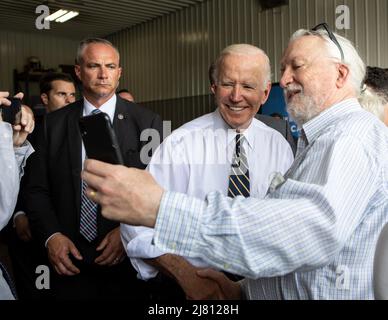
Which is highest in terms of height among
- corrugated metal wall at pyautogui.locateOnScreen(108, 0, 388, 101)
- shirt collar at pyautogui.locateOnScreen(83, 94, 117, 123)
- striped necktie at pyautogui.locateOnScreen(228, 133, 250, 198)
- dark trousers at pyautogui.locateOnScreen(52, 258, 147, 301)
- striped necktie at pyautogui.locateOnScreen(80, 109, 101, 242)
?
corrugated metal wall at pyautogui.locateOnScreen(108, 0, 388, 101)

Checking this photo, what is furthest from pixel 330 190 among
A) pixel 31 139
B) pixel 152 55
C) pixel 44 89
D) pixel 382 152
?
pixel 152 55

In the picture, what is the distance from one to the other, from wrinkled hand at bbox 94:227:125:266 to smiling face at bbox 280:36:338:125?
1.31 meters

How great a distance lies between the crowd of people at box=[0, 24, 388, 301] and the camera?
99cm

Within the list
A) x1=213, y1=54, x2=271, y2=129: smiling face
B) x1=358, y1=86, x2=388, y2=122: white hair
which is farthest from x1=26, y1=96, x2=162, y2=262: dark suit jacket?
x1=358, y1=86, x2=388, y2=122: white hair

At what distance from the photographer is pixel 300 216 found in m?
1.00

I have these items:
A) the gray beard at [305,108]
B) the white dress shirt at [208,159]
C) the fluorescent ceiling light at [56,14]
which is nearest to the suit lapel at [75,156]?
the white dress shirt at [208,159]

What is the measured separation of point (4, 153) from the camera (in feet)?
4.97

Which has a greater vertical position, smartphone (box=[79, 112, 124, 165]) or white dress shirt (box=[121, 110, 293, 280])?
smartphone (box=[79, 112, 124, 165])

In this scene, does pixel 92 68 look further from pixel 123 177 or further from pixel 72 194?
pixel 123 177

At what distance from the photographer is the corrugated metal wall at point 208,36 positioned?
680 cm

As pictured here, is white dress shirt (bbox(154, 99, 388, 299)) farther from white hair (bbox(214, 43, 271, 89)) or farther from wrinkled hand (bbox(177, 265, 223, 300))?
white hair (bbox(214, 43, 271, 89))

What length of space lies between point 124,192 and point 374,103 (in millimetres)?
1774

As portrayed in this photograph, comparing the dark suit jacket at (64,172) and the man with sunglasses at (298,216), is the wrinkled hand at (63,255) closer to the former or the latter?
the dark suit jacket at (64,172)
